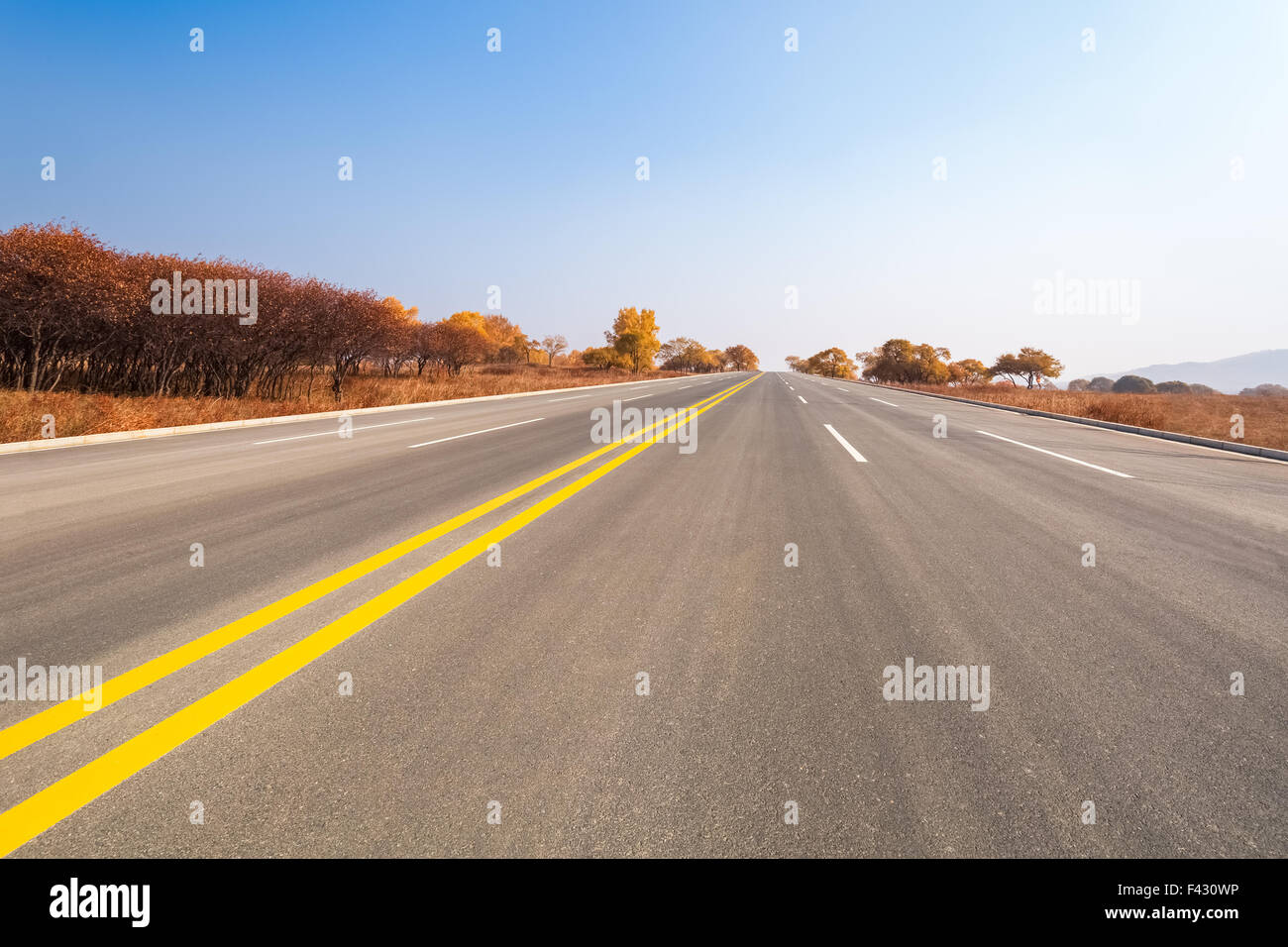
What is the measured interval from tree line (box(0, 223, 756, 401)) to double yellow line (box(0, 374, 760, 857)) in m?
17.8

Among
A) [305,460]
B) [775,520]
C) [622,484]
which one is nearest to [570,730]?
[775,520]

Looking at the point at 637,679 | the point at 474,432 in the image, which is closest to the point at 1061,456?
the point at 637,679

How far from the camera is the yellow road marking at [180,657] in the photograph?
2.00 metres

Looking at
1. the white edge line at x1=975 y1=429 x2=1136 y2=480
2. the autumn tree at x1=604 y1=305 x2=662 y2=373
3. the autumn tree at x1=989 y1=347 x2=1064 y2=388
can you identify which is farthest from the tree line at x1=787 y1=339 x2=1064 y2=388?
the white edge line at x1=975 y1=429 x2=1136 y2=480

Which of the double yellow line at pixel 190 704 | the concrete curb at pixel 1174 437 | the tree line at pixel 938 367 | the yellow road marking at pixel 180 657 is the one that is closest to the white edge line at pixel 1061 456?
the concrete curb at pixel 1174 437

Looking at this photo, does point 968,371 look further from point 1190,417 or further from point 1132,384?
point 1190,417

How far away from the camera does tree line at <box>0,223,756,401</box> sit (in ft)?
46.7

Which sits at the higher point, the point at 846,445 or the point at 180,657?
the point at 846,445

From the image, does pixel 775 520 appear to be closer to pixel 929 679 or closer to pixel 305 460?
pixel 929 679

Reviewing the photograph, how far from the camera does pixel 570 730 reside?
2.04 m

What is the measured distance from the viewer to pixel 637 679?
2.40 meters

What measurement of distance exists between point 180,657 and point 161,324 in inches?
784

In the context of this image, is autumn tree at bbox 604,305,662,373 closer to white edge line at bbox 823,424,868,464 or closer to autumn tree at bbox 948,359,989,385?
autumn tree at bbox 948,359,989,385
